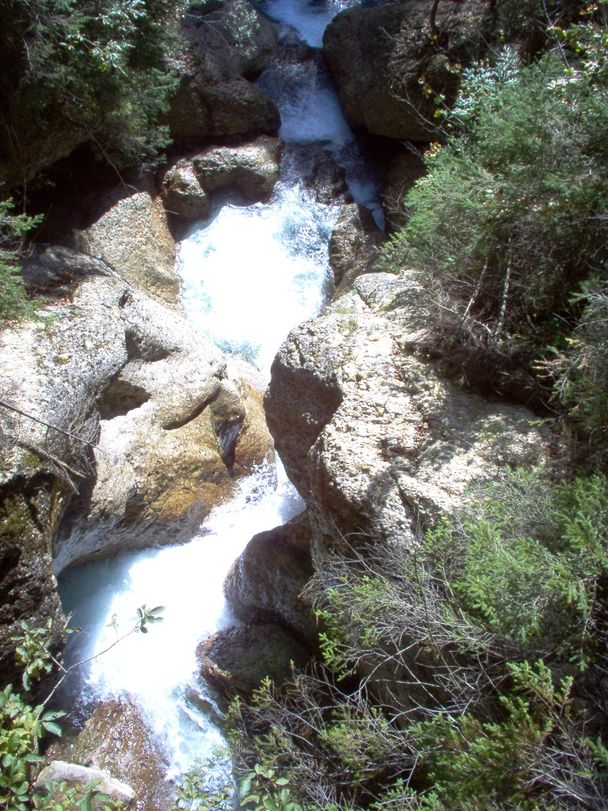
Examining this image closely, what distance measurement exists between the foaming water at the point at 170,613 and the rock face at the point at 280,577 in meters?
0.66

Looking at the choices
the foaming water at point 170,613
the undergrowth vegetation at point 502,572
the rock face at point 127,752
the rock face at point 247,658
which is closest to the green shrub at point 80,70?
the undergrowth vegetation at point 502,572

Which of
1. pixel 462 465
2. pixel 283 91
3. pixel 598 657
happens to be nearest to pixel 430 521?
pixel 462 465

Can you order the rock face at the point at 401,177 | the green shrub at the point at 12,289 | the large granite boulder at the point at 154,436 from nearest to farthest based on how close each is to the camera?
the green shrub at the point at 12,289 < the large granite boulder at the point at 154,436 < the rock face at the point at 401,177

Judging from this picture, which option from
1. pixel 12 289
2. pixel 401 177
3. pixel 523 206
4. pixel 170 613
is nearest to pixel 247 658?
pixel 170 613

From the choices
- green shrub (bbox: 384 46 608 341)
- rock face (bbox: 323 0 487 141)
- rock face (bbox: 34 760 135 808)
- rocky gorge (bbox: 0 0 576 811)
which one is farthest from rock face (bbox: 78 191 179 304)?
rock face (bbox: 34 760 135 808)

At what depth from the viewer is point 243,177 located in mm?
9680

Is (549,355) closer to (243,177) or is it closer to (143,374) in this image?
(143,374)

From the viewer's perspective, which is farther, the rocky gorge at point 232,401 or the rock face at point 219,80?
the rock face at point 219,80

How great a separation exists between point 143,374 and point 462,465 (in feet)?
13.1

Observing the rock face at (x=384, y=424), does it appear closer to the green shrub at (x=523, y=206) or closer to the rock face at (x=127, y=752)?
the green shrub at (x=523, y=206)

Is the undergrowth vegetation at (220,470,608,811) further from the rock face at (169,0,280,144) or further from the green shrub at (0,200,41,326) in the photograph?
the rock face at (169,0,280,144)

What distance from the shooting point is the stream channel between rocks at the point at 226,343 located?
20.9ft

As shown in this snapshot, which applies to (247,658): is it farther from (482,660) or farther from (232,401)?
(482,660)

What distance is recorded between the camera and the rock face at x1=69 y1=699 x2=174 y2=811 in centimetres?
577
